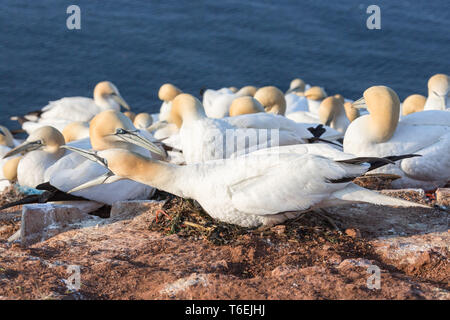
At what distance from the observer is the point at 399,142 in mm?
6230

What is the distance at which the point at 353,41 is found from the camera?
1519cm

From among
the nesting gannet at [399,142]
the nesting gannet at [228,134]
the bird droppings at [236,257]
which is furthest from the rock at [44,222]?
the nesting gannet at [399,142]

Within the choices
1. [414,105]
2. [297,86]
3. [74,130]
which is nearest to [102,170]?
[74,130]

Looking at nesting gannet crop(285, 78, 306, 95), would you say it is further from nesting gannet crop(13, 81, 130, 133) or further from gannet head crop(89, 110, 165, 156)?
gannet head crop(89, 110, 165, 156)

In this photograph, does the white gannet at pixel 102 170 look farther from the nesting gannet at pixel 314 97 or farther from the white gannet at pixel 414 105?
the nesting gannet at pixel 314 97

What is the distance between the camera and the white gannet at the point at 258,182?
167 inches

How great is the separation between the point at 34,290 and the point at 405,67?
12275mm

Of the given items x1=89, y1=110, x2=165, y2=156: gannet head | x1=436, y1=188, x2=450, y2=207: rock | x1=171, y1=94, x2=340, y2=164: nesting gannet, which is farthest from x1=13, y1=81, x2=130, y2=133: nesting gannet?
x1=436, y1=188, x2=450, y2=207: rock

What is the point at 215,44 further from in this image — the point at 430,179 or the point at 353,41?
the point at 430,179

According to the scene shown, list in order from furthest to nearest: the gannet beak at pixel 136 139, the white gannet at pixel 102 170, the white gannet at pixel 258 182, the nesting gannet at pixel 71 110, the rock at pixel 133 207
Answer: the nesting gannet at pixel 71 110 → the white gannet at pixel 102 170 → the gannet beak at pixel 136 139 → the rock at pixel 133 207 → the white gannet at pixel 258 182

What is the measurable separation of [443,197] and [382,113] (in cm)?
121

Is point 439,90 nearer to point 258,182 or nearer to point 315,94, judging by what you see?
point 315,94

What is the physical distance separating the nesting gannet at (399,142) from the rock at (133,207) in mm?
2145
